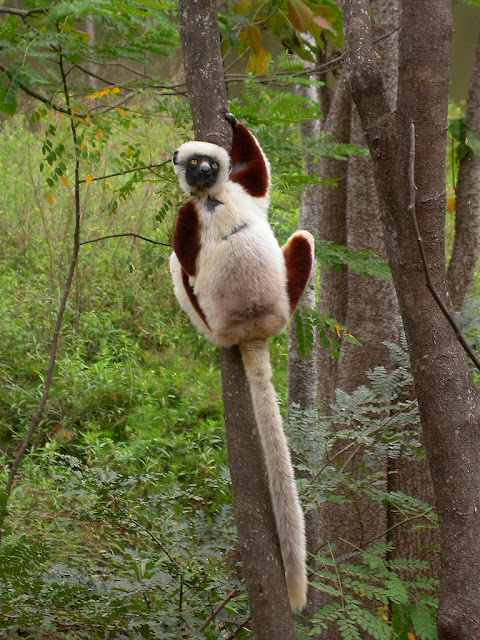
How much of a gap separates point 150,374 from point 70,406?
876 mm

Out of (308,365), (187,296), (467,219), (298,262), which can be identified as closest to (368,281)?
(467,219)

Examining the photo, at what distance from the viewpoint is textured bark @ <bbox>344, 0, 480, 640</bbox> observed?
2008mm

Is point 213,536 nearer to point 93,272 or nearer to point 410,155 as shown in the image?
point 410,155

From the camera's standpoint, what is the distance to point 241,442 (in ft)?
7.96

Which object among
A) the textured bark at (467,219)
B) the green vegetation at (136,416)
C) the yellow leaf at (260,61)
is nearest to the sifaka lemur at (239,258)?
the green vegetation at (136,416)

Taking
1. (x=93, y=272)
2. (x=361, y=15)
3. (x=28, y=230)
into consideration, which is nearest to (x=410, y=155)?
(x=361, y=15)

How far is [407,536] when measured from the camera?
12.7 feet

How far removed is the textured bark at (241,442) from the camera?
7.41 feet

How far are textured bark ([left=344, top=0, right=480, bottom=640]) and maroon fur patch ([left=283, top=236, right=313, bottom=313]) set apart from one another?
1.02 m

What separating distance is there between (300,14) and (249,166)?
3.02 ft

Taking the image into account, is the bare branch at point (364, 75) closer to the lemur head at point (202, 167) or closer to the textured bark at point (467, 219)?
the lemur head at point (202, 167)

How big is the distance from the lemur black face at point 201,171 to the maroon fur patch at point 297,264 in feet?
1.78

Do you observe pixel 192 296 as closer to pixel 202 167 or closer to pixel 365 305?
pixel 202 167

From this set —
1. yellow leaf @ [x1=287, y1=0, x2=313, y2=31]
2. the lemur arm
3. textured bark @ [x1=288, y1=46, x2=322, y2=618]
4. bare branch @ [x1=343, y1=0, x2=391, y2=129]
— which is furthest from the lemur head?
textured bark @ [x1=288, y1=46, x2=322, y2=618]
